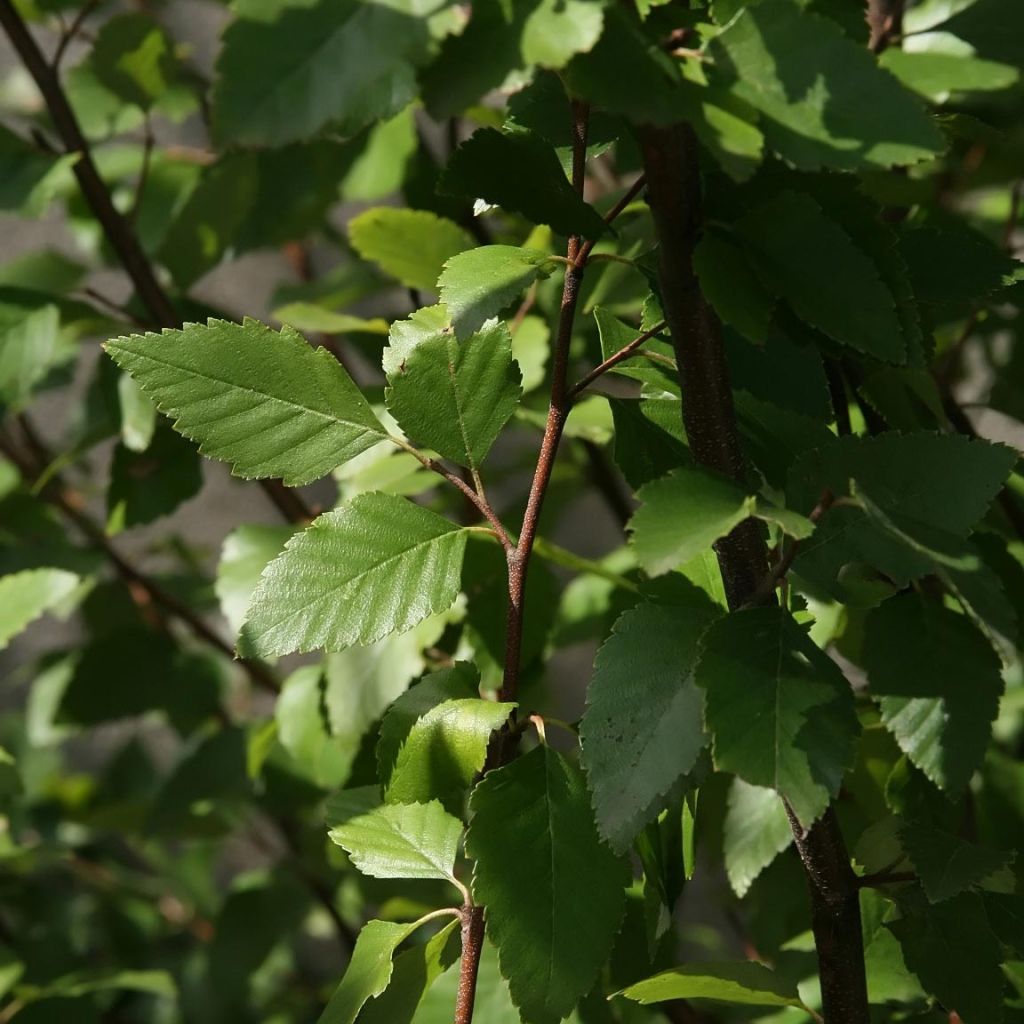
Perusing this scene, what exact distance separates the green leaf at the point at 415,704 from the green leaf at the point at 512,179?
0.13 m

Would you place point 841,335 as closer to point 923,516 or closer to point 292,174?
point 923,516

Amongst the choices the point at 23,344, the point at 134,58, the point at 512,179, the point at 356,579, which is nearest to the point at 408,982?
the point at 356,579

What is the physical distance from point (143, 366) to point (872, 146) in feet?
0.64

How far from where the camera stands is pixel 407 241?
57cm

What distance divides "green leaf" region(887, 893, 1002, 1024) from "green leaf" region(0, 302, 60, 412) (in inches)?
19.0

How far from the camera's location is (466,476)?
0.76m

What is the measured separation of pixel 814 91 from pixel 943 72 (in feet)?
0.26

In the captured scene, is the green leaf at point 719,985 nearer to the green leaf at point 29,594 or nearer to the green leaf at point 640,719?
the green leaf at point 640,719

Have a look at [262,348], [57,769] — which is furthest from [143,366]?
[57,769]

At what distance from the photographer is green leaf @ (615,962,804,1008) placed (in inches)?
14.3

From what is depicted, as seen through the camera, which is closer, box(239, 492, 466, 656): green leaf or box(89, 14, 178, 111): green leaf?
box(239, 492, 466, 656): green leaf

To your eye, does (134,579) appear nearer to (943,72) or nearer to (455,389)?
(455,389)

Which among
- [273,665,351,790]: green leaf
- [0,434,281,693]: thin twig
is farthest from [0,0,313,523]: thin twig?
[0,434,281,693]: thin twig

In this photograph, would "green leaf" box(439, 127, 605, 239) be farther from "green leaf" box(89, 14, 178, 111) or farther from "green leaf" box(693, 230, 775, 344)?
"green leaf" box(89, 14, 178, 111)
